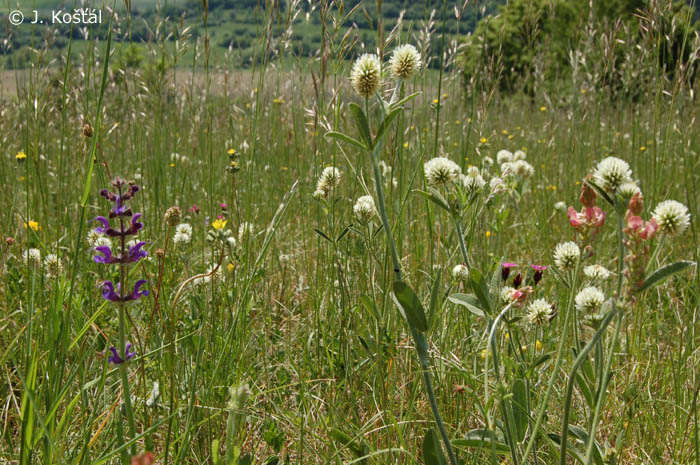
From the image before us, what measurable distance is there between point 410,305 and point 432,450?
0.83 ft

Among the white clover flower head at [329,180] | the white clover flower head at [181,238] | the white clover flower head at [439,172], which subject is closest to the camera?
the white clover flower head at [439,172]

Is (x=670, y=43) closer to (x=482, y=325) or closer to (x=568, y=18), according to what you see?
(x=482, y=325)

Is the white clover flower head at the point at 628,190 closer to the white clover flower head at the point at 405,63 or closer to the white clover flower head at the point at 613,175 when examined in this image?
the white clover flower head at the point at 613,175

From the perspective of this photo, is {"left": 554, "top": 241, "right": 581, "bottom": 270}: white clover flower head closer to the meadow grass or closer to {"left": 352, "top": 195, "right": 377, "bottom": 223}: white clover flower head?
the meadow grass

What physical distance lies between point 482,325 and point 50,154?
12.2 feet

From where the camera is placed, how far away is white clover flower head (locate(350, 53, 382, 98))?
896 millimetres

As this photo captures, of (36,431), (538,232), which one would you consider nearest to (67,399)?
(36,431)

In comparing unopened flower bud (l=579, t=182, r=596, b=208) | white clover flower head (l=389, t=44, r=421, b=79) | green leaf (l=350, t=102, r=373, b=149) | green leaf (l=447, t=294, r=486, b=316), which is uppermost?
white clover flower head (l=389, t=44, r=421, b=79)

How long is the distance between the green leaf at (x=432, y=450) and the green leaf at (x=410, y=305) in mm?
180

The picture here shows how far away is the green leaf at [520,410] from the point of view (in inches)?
37.2

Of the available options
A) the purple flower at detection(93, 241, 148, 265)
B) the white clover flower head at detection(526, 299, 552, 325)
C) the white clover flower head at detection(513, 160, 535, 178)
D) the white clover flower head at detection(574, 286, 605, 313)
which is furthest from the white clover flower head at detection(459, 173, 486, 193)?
the white clover flower head at detection(513, 160, 535, 178)

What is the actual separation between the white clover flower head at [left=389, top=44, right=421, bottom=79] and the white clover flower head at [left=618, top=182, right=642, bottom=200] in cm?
44

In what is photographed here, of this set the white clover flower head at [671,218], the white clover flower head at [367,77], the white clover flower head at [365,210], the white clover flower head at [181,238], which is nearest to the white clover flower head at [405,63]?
the white clover flower head at [367,77]

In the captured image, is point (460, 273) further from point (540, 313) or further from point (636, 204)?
point (636, 204)
